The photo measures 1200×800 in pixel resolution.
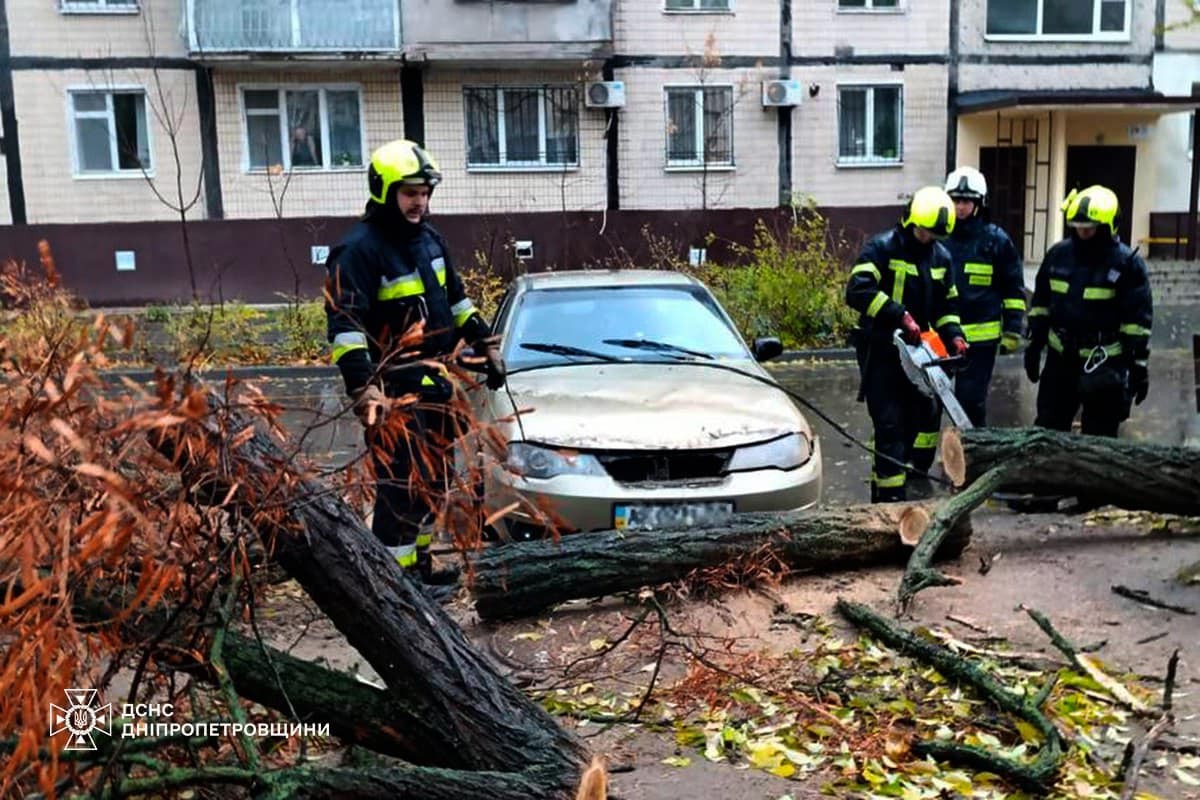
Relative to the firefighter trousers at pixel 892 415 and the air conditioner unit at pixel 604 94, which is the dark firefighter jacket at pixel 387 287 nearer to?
the firefighter trousers at pixel 892 415

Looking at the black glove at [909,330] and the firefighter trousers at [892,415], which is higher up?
the black glove at [909,330]

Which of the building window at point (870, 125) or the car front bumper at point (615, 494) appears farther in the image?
the building window at point (870, 125)

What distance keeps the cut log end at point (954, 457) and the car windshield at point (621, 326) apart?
130 cm

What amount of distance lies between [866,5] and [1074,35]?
4151 millimetres

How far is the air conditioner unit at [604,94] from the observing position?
19031mm

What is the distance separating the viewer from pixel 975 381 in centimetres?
673

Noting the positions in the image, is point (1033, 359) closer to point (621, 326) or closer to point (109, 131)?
point (621, 326)

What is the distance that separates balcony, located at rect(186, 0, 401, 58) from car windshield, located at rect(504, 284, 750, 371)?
13.2m

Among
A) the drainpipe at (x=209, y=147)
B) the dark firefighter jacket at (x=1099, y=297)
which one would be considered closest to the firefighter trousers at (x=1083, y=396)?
the dark firefighter jacket at (x=1099, y=297)

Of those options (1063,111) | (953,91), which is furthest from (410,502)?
(1063,111)

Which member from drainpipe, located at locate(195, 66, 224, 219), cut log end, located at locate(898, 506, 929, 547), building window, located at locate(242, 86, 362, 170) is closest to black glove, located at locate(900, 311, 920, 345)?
cut log end, located at locate(898, 506, 929, 547)

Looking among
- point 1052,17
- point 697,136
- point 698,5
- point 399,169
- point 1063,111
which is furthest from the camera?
point 1052,17

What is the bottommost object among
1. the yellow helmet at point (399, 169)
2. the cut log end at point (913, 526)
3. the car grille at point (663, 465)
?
the cut log end at point (913, 526)

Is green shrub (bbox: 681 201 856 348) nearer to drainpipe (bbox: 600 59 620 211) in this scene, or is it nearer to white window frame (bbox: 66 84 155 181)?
drainpipe (bbox: 600 59 620 211)
